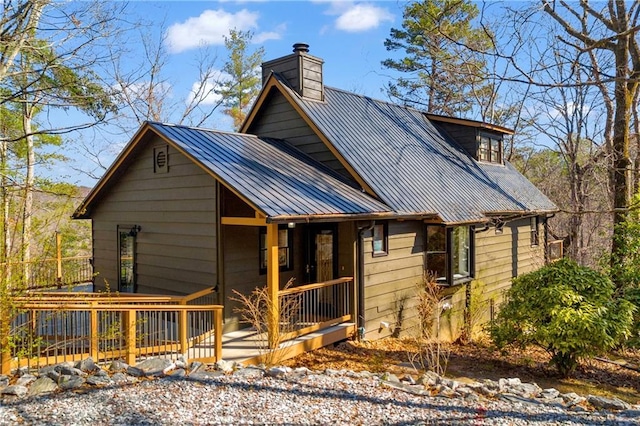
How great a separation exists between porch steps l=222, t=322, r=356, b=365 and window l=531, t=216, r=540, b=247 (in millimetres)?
9566

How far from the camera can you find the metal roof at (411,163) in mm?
10500

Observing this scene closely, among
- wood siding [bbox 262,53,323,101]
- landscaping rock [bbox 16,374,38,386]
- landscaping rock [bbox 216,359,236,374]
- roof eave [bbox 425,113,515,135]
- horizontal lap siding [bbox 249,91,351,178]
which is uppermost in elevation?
wood siding [bbox 262,53,323,101]

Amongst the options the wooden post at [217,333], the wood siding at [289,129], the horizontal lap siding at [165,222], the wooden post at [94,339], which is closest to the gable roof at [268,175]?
the wood siding at [289,129]

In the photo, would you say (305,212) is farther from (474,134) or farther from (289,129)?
(474,134)

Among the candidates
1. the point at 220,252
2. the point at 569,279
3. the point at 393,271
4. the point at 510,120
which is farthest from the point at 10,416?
the point at 510,120

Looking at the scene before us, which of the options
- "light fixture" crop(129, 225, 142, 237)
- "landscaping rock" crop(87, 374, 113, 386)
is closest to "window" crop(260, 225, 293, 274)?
"light fixture" crop(129, 225, 142, 237)

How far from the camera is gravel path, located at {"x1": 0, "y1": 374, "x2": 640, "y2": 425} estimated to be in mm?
4758

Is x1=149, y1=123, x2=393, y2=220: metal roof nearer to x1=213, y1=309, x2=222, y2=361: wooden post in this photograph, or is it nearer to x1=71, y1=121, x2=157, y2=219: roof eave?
x1=71, y1=121, x2=157, y2=219: roof eave

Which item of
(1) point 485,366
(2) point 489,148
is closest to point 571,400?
→ (1) point 485,366

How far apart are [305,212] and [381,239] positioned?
268 cm

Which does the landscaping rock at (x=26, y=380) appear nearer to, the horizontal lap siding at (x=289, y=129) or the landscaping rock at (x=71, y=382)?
the landscaping rock at (x=71, y=382)

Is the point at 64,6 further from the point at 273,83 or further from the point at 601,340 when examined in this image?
the point at 601,340

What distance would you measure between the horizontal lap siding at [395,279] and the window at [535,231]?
7.12m

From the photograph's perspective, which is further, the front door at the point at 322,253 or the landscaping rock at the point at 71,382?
the front door at the point at 322,253
